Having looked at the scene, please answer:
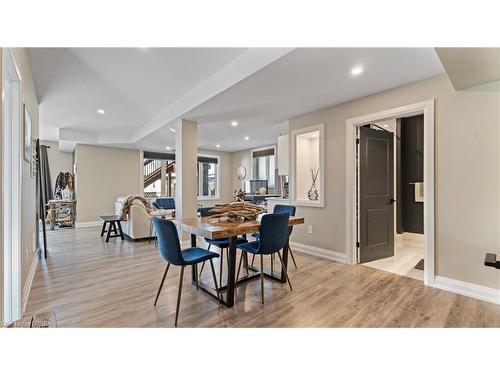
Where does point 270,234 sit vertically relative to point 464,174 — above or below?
below

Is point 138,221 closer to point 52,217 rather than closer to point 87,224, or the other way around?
point 87,224

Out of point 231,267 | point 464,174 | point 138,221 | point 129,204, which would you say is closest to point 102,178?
point 129,204

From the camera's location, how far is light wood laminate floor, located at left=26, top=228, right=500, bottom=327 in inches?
74.3

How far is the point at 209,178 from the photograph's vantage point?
8773mm

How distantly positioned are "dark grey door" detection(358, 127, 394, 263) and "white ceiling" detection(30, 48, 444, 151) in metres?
0.79

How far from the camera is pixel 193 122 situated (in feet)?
14.1

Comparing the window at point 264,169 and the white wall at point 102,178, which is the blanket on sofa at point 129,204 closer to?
the white wall at point 102,178

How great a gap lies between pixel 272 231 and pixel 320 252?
6.09ft

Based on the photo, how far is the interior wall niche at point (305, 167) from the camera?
4.12 metres

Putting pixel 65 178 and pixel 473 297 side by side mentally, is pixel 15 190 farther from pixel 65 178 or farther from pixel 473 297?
pixel 65 178

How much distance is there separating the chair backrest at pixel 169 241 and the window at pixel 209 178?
6.62m
